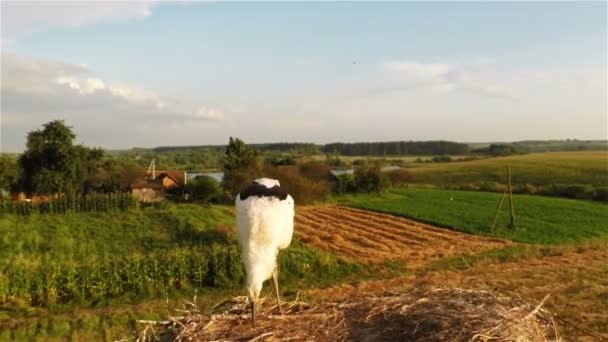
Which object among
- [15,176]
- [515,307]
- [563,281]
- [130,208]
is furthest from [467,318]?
[15,176]

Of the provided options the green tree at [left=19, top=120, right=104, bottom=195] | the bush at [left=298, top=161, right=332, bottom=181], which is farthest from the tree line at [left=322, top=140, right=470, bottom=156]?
the green tree at [left=19, top=120, right=104, bottom=195]

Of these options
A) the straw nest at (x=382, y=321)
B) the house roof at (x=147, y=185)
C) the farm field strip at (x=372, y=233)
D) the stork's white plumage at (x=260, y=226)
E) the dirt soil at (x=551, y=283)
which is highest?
the stork's white plumage at (x=260, y=226)

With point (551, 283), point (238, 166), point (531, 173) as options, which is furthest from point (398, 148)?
point (551, 283)

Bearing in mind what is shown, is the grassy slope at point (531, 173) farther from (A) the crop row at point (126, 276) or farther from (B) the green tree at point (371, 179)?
(A) the crop row at point (126, 276)

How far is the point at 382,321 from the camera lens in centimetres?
516

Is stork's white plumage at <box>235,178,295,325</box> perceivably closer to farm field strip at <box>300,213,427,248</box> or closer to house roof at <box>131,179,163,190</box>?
farm field strip at <box>300,213,427,248</box>

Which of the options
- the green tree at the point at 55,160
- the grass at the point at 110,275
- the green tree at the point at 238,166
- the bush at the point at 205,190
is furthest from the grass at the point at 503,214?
the green tree at the point at 55,160

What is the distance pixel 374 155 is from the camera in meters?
112

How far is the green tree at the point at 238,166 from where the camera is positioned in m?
31.4

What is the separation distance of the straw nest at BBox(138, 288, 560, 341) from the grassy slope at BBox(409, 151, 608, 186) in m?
44.2

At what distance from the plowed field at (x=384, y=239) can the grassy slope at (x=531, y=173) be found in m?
26.2

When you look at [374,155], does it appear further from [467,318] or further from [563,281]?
[467,318]

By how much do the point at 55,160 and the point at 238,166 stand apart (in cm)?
1079

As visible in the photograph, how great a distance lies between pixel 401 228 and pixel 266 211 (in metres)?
20.8
